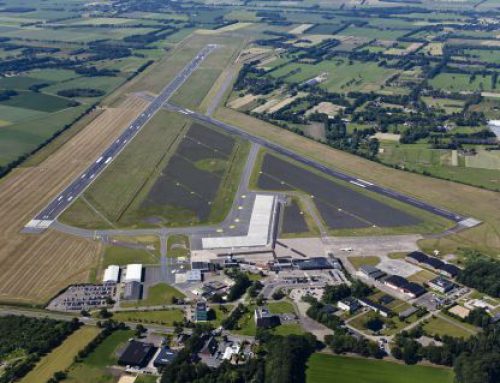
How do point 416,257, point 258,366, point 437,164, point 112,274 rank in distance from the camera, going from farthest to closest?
point 437,164, point 416,257, point 112,274, point 258,366

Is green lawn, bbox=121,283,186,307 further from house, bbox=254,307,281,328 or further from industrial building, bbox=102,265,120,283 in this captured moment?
house, bbox=254,307,281,328

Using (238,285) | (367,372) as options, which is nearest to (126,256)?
(238,285)

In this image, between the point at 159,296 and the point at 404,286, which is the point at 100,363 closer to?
the point at 159,296

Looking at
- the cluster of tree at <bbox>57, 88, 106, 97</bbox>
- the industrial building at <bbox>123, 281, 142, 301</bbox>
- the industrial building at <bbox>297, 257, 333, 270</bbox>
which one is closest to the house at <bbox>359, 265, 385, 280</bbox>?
the industrial building at <bbox>297, 257, 333, 270</bbox>

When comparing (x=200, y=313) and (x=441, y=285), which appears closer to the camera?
(x=200, y=313)

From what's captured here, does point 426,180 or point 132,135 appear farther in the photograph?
point 132,135

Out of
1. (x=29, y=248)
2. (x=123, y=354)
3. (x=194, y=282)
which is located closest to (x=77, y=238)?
(x=29, y=248)

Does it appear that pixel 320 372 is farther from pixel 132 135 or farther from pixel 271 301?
pixel 132 135

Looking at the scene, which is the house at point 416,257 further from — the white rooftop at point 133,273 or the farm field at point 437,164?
the white rooftop at point 133,273
